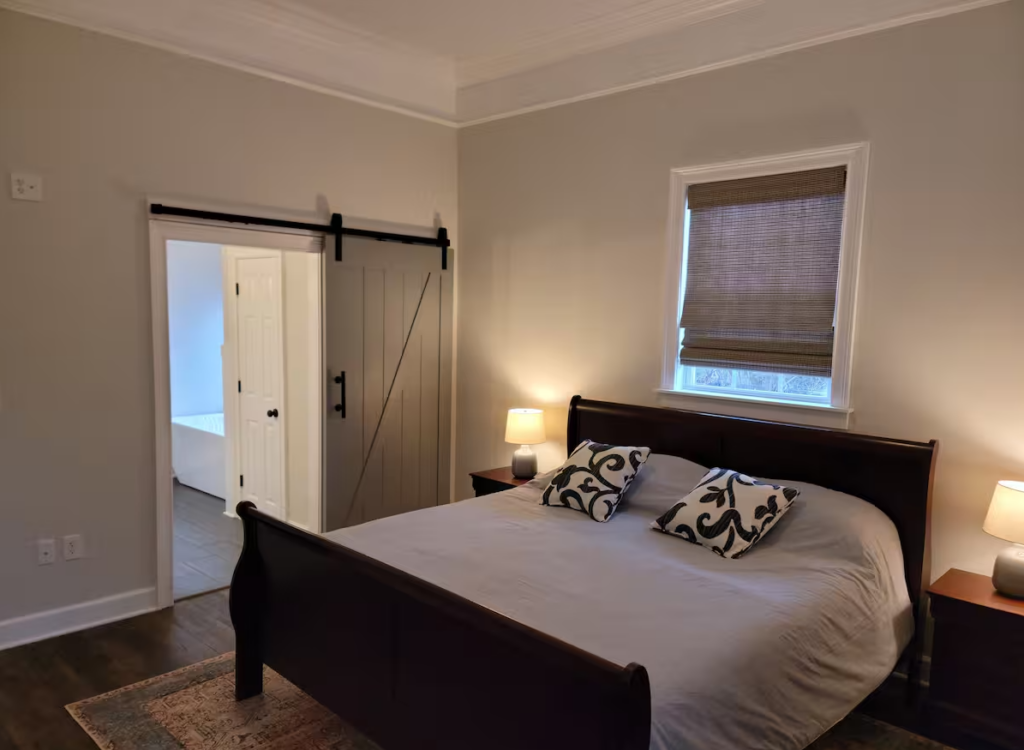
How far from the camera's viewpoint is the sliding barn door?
431 centimetres

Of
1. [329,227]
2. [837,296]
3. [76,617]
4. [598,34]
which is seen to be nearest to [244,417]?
[329,227]

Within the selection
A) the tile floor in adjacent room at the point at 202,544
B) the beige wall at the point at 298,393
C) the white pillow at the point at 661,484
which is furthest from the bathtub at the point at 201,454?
the white pillow at the point at 661,484

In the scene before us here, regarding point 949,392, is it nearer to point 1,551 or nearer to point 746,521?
point 746,521

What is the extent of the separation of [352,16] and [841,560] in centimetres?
352

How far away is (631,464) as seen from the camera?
11.0 feet

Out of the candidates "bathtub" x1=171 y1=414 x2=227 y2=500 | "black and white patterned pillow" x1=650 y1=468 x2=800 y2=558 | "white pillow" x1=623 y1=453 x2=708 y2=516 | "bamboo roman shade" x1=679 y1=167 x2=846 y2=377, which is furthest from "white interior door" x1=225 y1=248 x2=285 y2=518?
"black and white patterned pillow" x1=650 y1=468 x2=800 y2=558

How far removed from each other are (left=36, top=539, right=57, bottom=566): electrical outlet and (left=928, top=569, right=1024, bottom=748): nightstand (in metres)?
3.72

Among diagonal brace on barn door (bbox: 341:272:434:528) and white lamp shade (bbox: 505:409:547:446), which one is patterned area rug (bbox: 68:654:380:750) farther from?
white lamp shade (bbox: 505:409:547:446)

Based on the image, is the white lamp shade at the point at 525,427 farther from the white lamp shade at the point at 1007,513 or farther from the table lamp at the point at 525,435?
the white lamp shade at the point at 1007,513

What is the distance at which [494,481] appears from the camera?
13.7ft

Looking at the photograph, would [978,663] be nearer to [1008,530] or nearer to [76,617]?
[1008,530]

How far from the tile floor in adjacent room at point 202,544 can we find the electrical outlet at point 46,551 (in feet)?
2.19

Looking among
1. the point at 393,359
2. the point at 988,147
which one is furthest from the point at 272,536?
the point at 988,147

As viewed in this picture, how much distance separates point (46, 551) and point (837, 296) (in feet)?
12.4
